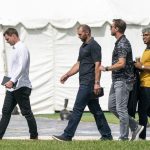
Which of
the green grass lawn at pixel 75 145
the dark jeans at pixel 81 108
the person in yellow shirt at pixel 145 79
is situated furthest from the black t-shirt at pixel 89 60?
the green grass lawn at pixel 75 145

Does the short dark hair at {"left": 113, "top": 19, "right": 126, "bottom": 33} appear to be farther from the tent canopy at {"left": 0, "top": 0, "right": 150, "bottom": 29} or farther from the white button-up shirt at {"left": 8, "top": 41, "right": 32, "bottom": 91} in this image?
the tent canopy at {"left": 0, "top": 0, "right": 150, "bottom": 29}

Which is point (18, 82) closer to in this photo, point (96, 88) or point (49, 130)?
point (96, 88)

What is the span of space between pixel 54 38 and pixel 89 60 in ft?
26.6

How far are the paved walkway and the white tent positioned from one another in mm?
1941

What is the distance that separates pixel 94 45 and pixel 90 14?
8519 millimetres

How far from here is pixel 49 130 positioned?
15766 mm

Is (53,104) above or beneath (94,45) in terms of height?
beneath

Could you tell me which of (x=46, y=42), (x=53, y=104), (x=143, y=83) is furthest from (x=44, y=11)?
(x=143, y=83)

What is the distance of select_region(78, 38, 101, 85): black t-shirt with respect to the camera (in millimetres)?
12328

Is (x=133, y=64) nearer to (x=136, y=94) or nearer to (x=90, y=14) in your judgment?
(x=136, y=94)

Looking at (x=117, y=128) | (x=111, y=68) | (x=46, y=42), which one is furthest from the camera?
(x=46, y=42)

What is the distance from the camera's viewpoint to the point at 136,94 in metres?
12.6

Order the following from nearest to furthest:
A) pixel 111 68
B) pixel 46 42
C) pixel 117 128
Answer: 1. pixel 111 68
2. pixel 117 128
3. pixel 46 42

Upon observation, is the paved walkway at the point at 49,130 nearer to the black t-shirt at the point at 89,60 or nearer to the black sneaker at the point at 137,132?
the black sneaker at the point at 137,132
